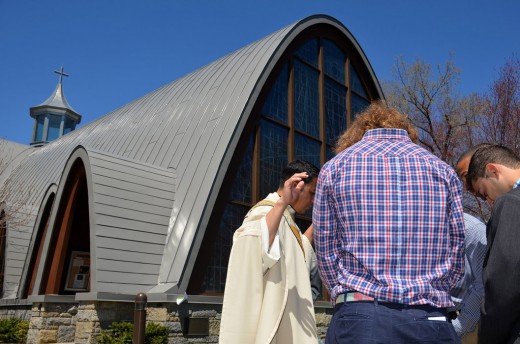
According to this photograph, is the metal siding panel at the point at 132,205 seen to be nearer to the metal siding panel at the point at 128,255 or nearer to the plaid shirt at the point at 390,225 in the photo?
the metal siding panel at the point at 128,255

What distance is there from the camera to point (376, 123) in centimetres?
254

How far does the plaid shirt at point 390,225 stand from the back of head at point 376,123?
186 millimetres

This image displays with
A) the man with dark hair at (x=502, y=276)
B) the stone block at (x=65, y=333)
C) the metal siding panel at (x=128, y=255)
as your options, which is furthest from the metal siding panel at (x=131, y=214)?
the man with dark hair at (x=502, y=276)

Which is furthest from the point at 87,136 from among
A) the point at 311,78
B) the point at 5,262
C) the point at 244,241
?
the point at 244,241

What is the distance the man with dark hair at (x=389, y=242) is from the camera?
198 centimetres

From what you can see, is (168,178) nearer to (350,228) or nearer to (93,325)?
(93,325)

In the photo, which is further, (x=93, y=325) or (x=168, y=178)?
(x=168, y=178)

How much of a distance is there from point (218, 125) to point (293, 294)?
811 cm

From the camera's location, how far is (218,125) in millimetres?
10875

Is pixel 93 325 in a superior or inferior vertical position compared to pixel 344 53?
inferior

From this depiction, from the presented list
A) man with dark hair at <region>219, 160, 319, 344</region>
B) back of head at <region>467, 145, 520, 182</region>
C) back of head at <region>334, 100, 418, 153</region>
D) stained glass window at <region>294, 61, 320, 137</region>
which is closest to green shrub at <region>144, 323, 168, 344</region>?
man with dark hair at <region>219, 160, 319, 344</region>

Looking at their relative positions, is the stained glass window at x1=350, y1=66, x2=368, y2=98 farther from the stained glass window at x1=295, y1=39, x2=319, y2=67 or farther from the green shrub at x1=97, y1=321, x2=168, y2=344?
the green shrub at x1=97, y1=321, x2=168, y2=344

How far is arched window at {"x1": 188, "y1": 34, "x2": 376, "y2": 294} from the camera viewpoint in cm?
977

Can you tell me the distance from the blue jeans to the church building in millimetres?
6877
